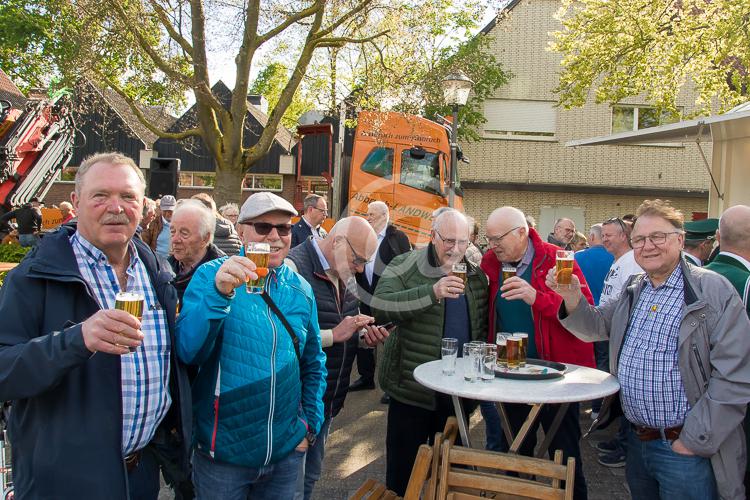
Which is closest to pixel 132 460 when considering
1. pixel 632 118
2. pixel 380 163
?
pixel 380 163

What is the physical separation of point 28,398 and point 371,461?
3473 mm

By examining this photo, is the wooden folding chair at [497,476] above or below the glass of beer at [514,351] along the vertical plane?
below

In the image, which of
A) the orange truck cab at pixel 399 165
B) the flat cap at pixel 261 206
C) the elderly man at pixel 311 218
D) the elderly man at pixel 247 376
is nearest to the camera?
the elderly man at pixel 247 376

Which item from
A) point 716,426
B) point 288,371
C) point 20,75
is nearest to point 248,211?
point 288,371

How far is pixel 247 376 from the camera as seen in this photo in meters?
2.52

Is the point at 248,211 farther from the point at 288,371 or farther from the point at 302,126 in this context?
the point at 302,126

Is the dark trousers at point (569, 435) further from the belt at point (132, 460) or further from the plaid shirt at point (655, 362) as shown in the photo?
the belt at point (132, 460)

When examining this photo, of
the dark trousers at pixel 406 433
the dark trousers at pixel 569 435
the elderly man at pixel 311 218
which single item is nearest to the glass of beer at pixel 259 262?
the dark trousers at pixel 406 433

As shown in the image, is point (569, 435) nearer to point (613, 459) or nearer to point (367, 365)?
point (613, 459)

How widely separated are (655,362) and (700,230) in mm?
2113

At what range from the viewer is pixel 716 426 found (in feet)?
9.00

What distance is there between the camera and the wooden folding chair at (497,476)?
296cm

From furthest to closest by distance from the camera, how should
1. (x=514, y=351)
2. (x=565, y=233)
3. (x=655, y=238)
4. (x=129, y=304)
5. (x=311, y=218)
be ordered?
(x=565, y=233)
(x=311, y=218)
(x=514, y=351)
(x=655, y=238)
(x=129, y=304)

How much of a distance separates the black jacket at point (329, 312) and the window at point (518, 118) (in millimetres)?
18384
